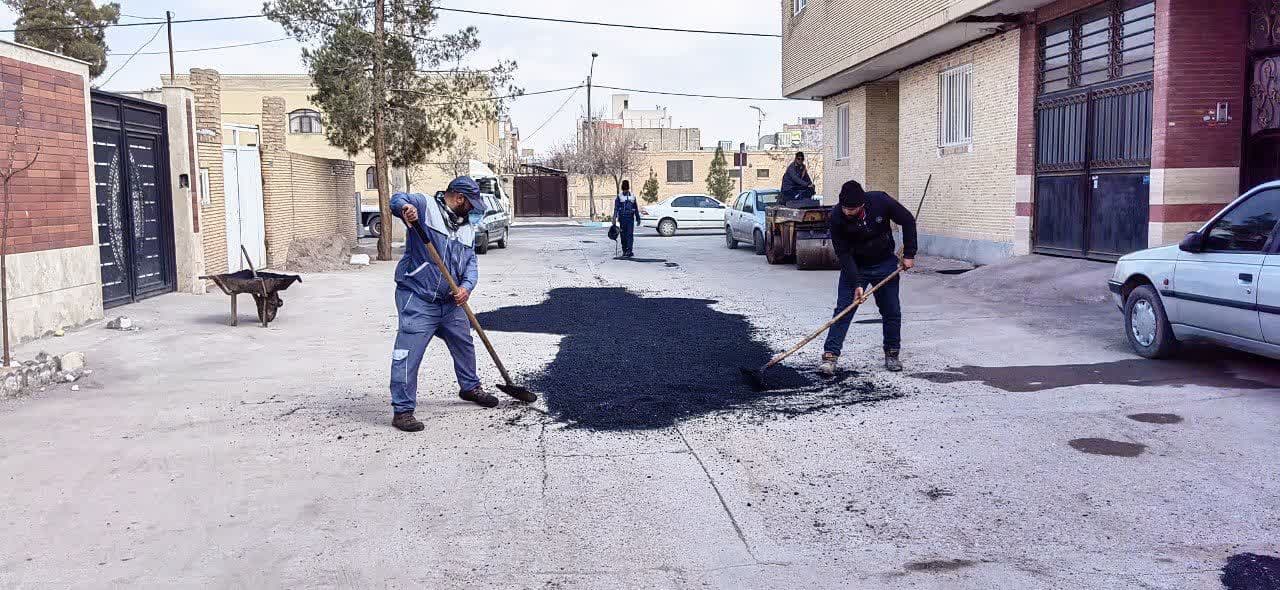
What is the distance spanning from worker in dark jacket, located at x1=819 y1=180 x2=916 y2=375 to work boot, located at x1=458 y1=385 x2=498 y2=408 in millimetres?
2780

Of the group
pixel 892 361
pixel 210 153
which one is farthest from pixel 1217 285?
pixel 210 153

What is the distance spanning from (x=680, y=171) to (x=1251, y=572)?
2352 inches

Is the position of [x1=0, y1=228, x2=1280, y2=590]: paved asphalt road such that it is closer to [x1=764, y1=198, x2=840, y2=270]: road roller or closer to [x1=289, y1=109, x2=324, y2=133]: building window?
[x1=764, y1=198, x2=840, y2=270]: road roller

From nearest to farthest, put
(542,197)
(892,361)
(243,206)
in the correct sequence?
1. (892,361)
2. (243,206)
3. (542,197)

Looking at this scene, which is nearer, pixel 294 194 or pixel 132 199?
pixel 132 199

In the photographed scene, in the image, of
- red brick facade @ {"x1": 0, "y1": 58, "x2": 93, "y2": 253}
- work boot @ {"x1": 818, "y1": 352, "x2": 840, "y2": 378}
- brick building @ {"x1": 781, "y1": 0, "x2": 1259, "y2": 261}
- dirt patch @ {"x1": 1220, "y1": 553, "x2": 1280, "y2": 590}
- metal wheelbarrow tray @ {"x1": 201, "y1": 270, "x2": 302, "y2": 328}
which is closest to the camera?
dirt patch @ {"x1": 1220, "y1": 553, "x2": 1280, "y2": 590}

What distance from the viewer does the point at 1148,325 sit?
347 inches

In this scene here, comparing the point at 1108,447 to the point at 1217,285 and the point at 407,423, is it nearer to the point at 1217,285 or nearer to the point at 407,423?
the point at 1217,285

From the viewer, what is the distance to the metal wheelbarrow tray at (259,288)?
11.6 m

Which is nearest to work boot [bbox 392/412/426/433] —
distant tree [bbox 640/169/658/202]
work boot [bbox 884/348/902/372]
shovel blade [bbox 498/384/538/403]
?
shovel blade [bbox 498/384/538/403]

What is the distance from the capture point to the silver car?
24.4 feet

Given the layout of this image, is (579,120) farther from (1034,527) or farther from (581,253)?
(1034,527)

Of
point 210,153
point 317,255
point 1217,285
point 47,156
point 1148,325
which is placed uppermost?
point 210,153

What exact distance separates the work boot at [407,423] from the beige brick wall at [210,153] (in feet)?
35.8
